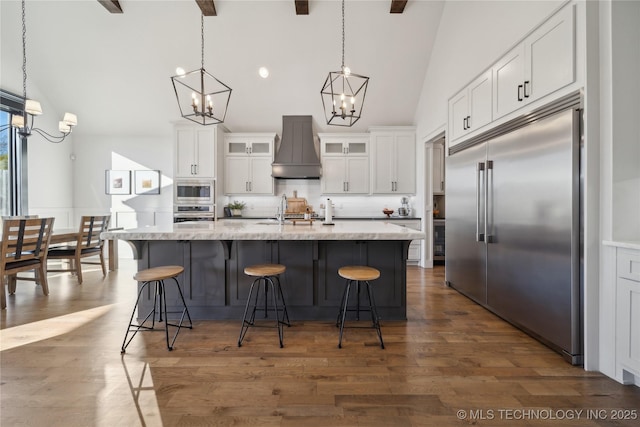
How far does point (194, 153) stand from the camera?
5527 millimetres

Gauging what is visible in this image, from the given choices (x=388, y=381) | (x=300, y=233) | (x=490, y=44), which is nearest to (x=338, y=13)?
(x=490, y=44)

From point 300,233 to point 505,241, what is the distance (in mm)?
1930

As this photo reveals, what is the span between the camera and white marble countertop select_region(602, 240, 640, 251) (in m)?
1.69

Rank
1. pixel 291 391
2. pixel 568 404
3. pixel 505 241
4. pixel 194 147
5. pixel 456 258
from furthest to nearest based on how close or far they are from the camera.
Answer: pixel 194 147 → pixel 456 258 → pixel 505 241 → pixel 291 391 → pixel 568 404

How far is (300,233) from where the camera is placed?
94.7 inches

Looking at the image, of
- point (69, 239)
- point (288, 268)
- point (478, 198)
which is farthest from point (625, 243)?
point (69, 239)

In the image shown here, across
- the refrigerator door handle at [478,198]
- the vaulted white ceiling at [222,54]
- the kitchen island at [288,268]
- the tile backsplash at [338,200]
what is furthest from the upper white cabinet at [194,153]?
the refrigerator door handle at [478,198]

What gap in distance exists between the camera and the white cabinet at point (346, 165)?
5.82 m

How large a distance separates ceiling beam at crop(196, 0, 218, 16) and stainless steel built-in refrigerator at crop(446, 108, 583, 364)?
405cm

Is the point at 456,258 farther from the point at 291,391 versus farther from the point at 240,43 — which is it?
the point at 240,43

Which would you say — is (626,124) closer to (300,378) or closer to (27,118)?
(300,378)

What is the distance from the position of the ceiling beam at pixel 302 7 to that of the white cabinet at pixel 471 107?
8.17ft

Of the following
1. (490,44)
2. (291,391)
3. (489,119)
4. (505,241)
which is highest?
(490,44)

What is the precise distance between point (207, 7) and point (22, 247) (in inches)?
155
